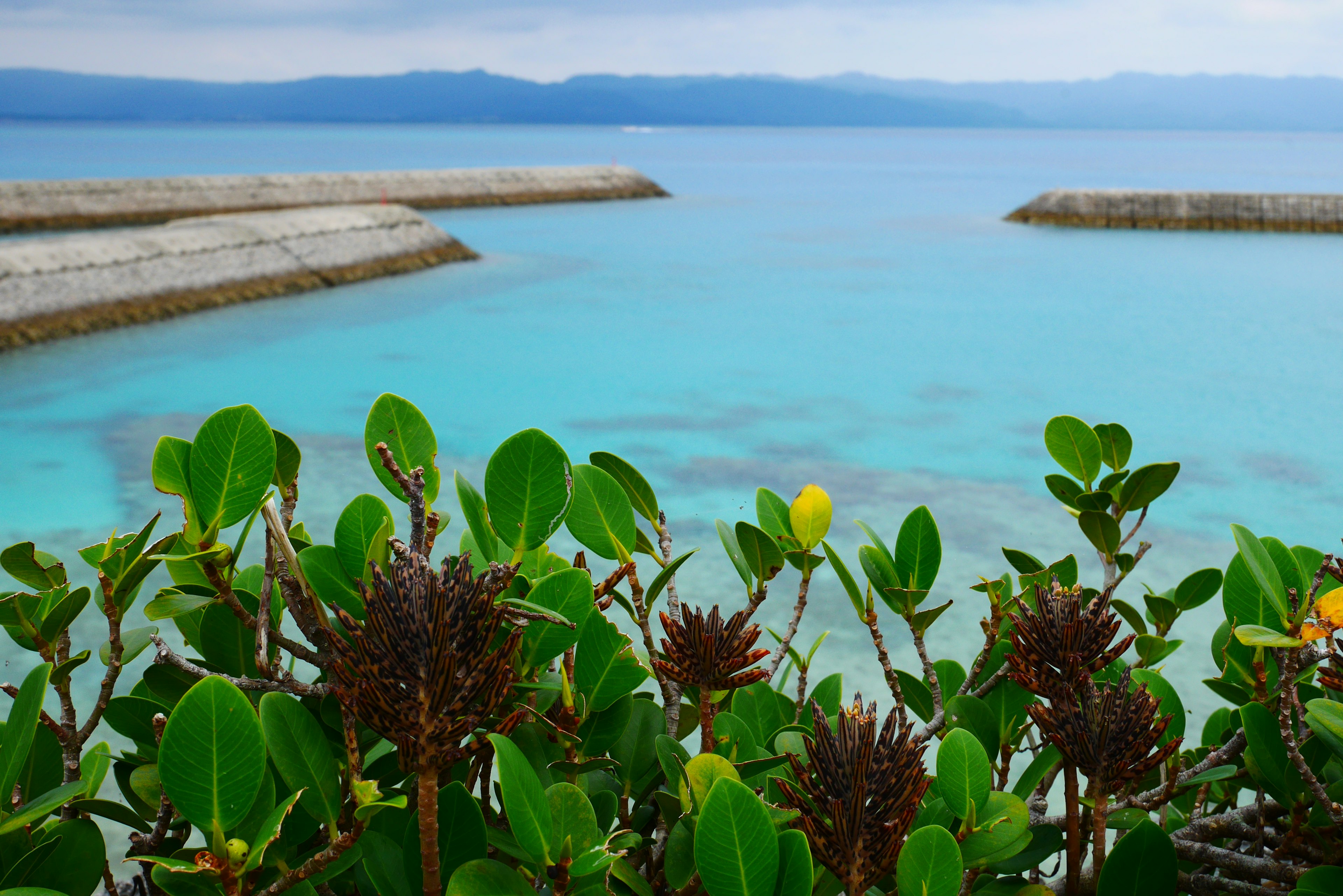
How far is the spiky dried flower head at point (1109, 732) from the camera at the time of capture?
25.8 inches

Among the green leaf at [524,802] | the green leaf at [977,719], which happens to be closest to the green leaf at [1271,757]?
the green leaf at [977,719]

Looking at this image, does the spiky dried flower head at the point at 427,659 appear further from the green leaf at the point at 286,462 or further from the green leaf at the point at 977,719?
the green leaf at the point at 977,719

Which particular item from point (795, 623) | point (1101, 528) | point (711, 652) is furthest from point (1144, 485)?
point (711, 652)

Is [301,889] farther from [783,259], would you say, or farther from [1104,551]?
[783,259]

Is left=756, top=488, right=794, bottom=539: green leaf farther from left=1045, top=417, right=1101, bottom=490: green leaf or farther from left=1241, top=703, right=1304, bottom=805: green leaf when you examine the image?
left=1241, top=703, right=1304, bottom=805: green leaf

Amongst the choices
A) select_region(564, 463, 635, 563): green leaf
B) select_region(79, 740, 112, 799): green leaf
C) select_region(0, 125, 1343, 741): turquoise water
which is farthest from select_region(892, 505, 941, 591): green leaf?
select_region(0, 125, 1343, 741): turquoise water

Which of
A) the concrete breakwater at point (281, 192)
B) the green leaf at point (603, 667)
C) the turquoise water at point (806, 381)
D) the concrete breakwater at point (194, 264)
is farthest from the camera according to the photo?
the concrete breakwater at point (281, 192)

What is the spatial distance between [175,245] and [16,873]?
956 centimetres

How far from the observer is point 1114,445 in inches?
41.7

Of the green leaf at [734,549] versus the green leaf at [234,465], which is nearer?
the green leaf at [234,465]

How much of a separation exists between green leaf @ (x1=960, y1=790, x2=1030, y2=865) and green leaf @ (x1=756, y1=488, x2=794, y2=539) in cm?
33

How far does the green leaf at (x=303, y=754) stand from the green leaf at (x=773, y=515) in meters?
0.45

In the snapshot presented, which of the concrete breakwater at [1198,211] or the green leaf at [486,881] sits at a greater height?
the concrete breakwater at [1198,211]

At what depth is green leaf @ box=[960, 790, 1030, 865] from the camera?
66cm
